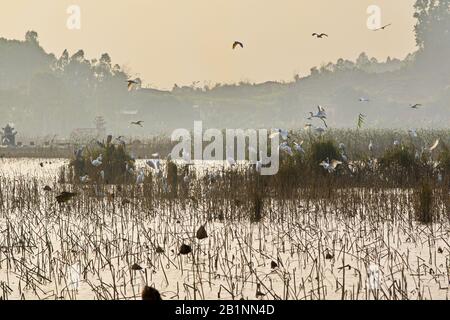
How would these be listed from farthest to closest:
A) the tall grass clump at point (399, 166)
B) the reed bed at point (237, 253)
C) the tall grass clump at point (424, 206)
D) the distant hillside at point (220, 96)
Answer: the distant hillside at point (220, 96), the tall grass clump at point (399, 166), the tall grass clump at point (424, 206), the reed bed at point (237, 253)

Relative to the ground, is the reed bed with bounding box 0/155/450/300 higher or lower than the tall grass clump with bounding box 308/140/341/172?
lower

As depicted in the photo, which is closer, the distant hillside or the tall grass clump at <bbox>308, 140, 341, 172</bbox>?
the tall grass clump at <bbox>308, 140, 341, 172</bbox>

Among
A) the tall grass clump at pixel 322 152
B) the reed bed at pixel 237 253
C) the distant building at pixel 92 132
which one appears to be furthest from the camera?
the distant building at pixel 92 132

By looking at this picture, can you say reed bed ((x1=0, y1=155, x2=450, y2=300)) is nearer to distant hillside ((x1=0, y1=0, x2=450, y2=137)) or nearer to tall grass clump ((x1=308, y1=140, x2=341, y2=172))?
tall grass clump ((x1=308, y1=140, x2=341, y2=172))

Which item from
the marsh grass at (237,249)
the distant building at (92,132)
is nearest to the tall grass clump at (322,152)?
the marsh grass at (237,249)

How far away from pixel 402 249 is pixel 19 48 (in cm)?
11029

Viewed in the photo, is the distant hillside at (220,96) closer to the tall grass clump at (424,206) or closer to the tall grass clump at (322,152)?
the tall grass clump at (322,152)

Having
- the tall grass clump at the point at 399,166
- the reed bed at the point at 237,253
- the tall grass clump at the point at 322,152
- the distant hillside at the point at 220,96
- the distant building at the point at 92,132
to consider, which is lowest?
the reed bed at the point at 237,253

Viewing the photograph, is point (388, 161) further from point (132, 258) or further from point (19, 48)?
point (19, 48)

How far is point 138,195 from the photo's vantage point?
9.59 meters

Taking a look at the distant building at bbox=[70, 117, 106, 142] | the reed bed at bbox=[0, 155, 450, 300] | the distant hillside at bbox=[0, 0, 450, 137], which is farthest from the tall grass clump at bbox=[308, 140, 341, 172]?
the distant hillside at bbox=[0, 0, 450, 137]

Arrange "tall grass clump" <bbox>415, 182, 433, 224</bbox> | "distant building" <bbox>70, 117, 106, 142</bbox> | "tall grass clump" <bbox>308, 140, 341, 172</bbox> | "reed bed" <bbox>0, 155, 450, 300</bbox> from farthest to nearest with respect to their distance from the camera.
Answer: "distant building" <bbox>70, 117, 106, 142</bbox>, "tall grass clump" <bbox>308, 140, 341, 172</bbox>, "tall grass clump" <bbox>415, 182, 433, 224</bbox>, "reed bed" <bbox>0, 155, 450, 300</bbox>
